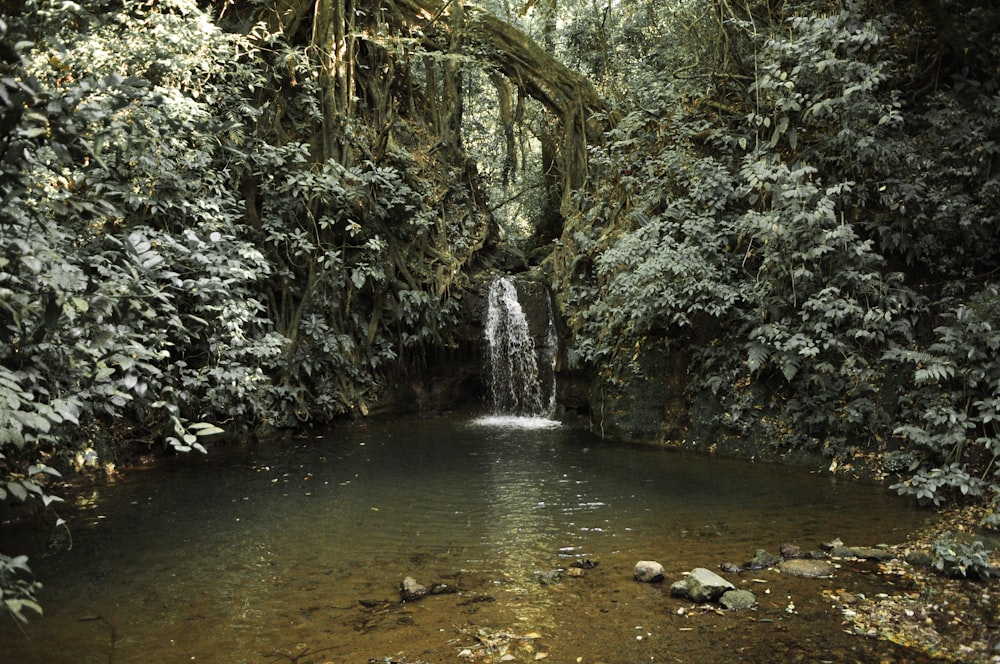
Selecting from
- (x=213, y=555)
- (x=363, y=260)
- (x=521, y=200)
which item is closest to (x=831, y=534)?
(x=213, y=555)

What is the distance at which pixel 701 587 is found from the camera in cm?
416

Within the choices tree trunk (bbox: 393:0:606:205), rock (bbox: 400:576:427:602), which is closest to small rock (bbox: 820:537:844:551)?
rock (bbox: 400:576:427:602)

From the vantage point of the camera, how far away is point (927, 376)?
19.7 ft

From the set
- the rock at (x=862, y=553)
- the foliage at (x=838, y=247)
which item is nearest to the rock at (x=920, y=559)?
the rock at (x=862, y=553)

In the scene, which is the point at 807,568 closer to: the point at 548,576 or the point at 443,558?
the point at 548,576

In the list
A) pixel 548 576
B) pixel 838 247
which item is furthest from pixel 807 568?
pixel 838 247

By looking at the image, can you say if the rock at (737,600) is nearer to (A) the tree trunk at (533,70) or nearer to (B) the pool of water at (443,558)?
(B) the pool of water at (443,558)

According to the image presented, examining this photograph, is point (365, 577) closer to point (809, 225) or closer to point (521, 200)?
point (809, 225)

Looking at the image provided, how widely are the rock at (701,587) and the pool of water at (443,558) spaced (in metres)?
0.08

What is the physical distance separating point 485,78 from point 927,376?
12.0 meters

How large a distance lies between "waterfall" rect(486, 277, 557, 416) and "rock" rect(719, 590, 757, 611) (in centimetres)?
753

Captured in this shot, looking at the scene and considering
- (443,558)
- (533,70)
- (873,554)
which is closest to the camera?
(873,554)

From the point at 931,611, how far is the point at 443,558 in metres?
3.10

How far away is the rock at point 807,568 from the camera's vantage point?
4516 millimetres
